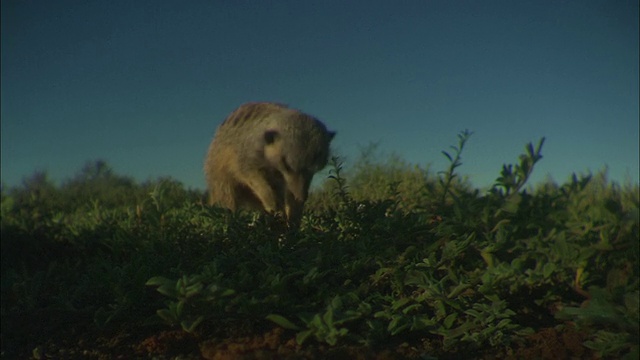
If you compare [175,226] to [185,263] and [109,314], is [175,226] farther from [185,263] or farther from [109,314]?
[109,314]

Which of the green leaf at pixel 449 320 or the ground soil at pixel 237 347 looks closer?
Answer: the ground soil at pixel 237 347

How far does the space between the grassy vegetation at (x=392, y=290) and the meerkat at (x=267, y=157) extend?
1802 mm

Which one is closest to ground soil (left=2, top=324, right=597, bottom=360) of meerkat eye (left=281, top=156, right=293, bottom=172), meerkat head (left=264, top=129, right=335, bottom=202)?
meerkat head (left=264, top=129, right=335, bottom=202)

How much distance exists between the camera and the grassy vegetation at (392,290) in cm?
161

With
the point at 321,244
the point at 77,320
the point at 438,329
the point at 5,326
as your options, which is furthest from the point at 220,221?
the point at 438,329

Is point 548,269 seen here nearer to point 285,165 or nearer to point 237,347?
point 237,347

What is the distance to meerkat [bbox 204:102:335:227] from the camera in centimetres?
435

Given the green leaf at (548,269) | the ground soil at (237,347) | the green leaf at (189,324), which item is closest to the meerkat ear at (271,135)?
the ground soil at (237,347)

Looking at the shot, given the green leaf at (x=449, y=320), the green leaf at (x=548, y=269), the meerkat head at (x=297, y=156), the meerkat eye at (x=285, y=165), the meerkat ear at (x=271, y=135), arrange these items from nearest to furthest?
the green leaf at (x=548, y=269) → the green leaf at (x=449, y=320) → the meerkat head at (x=297, y=156) → the meerkat eye at (x=285, y=165) → the meerkat ear at (x=271, y=135)

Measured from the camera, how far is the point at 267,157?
4613 mm

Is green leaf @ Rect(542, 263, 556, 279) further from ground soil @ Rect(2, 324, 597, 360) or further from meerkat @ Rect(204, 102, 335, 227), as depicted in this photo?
meerkat @ Rect(204, 102, 335, 227)

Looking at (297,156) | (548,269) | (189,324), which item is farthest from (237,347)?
(297,156)

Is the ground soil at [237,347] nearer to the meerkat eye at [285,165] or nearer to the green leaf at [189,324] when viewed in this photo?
the green leaf at [189,324]

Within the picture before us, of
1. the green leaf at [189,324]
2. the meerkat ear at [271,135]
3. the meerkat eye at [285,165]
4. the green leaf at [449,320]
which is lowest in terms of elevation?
the green leaf at [449,320]
